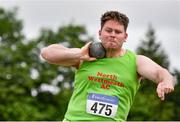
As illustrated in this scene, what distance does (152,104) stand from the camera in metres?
55.2

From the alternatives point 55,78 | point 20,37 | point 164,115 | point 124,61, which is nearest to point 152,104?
point 164,115

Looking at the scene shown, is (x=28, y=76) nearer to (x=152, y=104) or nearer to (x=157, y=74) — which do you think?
(x=152, y=104)

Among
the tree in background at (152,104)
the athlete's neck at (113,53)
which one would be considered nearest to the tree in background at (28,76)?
the tree in background at (152,104)

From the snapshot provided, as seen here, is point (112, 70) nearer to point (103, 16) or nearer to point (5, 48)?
point (103, 16)

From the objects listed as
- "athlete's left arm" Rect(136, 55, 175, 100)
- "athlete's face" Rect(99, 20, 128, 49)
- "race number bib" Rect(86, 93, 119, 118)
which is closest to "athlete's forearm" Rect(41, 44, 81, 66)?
"athlete's face" Rect(99, 20, 128, 49)

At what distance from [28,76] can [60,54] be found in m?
44.3

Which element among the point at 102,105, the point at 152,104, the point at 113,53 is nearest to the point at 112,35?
the point at 113,53

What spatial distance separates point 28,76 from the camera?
50781 mm

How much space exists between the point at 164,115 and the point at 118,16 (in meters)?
51.0

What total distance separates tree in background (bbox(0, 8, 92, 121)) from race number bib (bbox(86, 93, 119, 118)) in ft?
132

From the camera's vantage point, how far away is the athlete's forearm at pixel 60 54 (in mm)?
6711

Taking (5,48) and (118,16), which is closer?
(118,16)

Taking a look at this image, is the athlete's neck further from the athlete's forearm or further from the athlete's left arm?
the athlete's forearm

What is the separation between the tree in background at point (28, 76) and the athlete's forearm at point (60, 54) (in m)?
40.3
